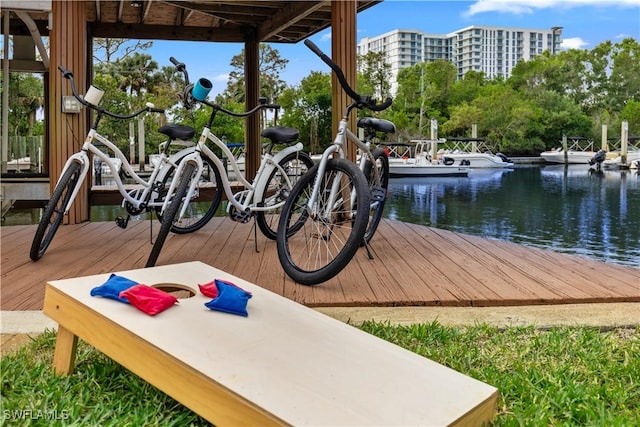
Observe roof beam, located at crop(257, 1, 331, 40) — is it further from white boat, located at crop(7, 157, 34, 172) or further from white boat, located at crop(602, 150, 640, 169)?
white boat, located at crop(602, 150, 640, 169)

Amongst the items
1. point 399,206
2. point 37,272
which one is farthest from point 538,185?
point 37,272

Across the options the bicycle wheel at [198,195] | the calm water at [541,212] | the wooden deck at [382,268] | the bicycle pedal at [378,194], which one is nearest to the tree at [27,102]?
the calm water at [541,212]

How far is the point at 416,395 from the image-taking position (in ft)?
3.71

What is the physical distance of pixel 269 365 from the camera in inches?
47.7

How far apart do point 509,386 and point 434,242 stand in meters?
2.26

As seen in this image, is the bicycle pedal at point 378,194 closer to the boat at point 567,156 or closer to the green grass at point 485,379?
the green grass at point 485,379

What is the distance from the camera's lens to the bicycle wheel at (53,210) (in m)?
2.92

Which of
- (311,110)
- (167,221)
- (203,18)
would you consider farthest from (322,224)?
(311,110)

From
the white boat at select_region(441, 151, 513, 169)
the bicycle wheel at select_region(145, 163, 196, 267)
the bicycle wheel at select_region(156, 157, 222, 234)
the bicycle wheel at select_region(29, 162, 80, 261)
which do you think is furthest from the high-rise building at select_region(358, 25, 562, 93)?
the bicycle wheel at select_region(145, 163, 196, 267)

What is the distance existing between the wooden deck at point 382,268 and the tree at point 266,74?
24.1 metres

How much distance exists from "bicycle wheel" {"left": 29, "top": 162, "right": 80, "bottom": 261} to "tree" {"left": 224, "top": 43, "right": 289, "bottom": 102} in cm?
2450

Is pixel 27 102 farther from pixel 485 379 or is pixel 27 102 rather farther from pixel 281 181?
pixel 485 379

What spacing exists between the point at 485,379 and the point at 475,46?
48.5 m

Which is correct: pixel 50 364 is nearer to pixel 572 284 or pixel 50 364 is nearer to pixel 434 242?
pixel 572 284
